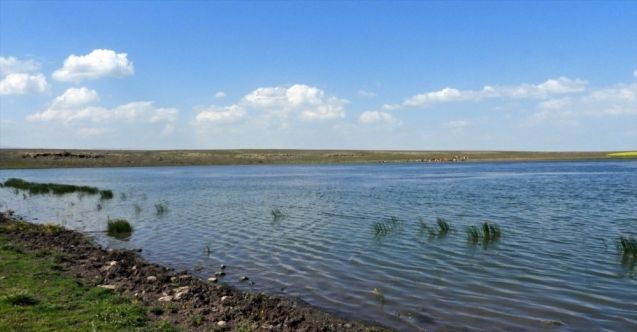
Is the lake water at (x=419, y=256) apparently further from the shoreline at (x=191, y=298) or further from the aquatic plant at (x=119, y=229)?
the shoreline at (x=191, y=298)

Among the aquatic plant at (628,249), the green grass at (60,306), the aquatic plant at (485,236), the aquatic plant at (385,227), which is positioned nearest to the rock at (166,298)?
the green grass at (60,306)

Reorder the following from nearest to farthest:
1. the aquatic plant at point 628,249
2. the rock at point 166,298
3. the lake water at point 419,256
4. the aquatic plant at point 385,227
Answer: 1. the rock at point 166,298
2. the lake water at point 419,256
3. the aquatic plant at point 628,249
4. the aquatic plant at point 385,227

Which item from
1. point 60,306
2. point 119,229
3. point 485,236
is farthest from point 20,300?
point 485,236

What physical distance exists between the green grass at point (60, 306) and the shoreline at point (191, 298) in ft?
1.60

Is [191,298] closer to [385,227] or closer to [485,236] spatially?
[485,236]

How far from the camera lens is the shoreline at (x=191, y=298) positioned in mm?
9188

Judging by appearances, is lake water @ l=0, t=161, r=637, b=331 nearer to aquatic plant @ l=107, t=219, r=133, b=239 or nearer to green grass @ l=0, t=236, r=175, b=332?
aquatic plant @ l=107, t=219, r=133, b=239

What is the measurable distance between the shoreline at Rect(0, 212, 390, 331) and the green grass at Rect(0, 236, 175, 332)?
0.49 metres

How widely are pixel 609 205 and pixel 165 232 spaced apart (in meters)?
23.7

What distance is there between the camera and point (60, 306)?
9203 millimetres

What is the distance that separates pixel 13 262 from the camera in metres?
13.2

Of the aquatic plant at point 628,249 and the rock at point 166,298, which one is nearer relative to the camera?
the rock at point 166,298

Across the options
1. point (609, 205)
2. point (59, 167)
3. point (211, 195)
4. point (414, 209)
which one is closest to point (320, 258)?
point (414, 209)

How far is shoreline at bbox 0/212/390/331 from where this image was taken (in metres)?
9.19
